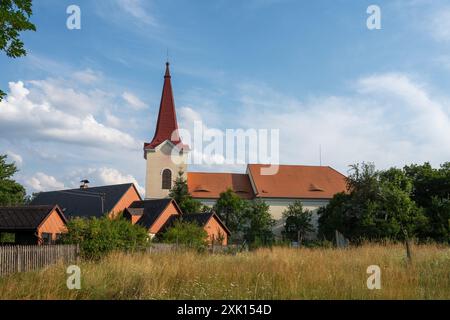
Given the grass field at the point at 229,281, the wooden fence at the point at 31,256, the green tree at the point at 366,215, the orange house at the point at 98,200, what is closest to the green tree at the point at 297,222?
the green tree at the point at 366,215

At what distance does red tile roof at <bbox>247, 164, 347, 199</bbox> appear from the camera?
2372 inches

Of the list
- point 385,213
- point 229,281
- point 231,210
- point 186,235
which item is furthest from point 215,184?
point 229,281

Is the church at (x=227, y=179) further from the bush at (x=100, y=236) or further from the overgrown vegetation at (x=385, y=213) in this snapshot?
the bush at (x=100, y=236)

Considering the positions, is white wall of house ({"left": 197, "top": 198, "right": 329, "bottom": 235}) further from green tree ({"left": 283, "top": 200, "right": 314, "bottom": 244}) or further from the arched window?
the arched window

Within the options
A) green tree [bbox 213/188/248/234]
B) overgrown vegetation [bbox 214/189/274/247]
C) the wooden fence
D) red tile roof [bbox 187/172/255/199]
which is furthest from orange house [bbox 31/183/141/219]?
the wooden fence

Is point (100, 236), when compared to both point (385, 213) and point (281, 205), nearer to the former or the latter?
point (385, 213)

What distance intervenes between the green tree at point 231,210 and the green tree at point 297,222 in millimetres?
5956

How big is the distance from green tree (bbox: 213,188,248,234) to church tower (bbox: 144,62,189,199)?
25.8 feet

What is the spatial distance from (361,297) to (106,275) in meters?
4.90

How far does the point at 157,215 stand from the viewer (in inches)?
1592

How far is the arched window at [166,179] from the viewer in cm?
5772
